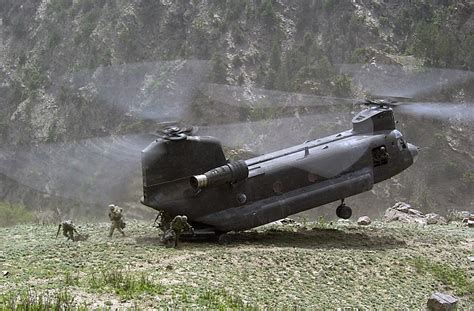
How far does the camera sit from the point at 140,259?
1246 centimetres

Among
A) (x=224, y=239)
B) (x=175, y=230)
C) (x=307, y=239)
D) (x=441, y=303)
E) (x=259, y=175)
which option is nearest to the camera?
(x=441, y=303)

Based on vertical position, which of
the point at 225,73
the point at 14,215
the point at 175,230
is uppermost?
the point at 225,73

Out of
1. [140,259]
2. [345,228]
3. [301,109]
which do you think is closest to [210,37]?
[301,109]

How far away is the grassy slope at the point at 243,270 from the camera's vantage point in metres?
10.6

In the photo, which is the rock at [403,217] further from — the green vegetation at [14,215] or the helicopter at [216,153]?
the green vegetation at [14,215]

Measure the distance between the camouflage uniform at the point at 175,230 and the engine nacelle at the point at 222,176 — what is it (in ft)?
2.77

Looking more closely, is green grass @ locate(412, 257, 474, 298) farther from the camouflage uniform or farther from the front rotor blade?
the front rotor blade

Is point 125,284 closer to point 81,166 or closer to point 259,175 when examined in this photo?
point 259,175

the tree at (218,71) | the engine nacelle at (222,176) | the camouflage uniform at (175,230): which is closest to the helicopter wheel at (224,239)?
the camouflage uniform at (175,230)

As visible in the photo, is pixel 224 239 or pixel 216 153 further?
pixel 216 153

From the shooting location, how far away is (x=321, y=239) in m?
15.6

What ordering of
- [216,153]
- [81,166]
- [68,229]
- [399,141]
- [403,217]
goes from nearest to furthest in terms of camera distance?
[68,229] < [216,153] < [399,141] < [403,217] < [81,166]

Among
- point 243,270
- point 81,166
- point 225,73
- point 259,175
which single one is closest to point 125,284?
point 243,270

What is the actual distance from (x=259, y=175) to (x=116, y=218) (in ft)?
12.0
